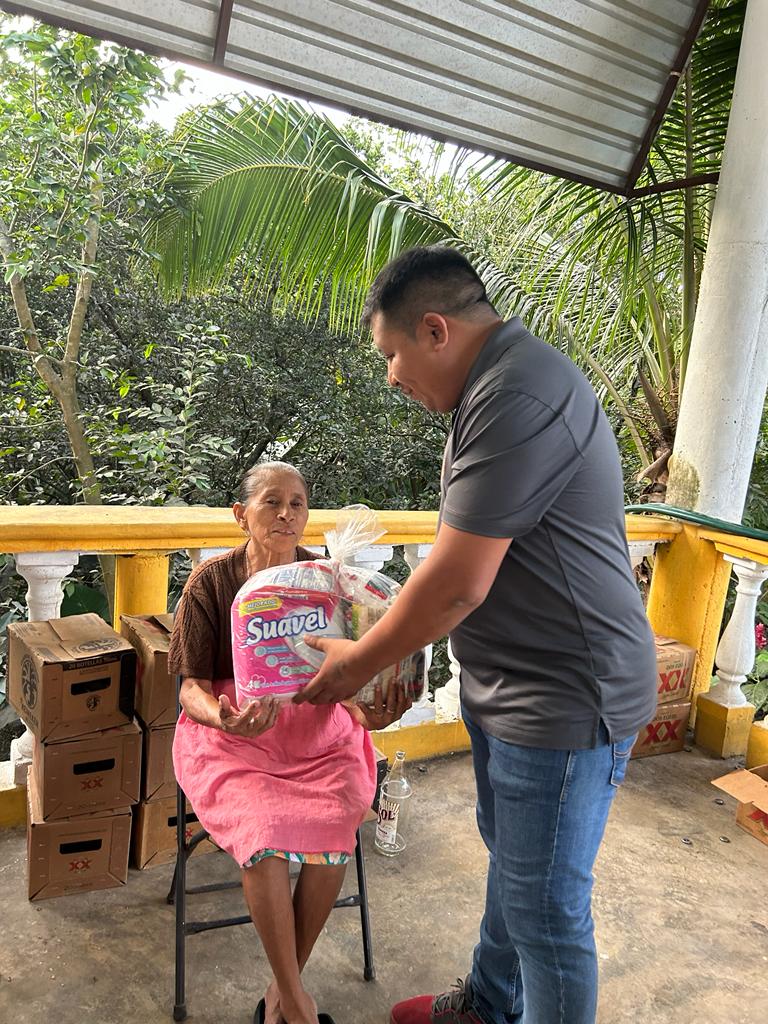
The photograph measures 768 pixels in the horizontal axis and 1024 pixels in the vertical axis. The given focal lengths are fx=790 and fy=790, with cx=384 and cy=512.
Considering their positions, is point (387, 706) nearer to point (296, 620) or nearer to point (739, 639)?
point (296, 620)

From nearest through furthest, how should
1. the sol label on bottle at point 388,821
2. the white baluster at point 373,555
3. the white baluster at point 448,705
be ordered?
1. the sol label on bottle at point 388,821
2. the white baluster at point 373,555
3. the white baluster at point 448,705

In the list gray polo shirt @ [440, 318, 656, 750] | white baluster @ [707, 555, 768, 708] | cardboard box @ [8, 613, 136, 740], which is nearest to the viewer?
gray polo shirt @ [440, 318, 656, 750]

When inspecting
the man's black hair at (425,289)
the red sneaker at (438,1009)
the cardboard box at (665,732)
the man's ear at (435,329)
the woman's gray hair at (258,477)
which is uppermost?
the man's black hair at (425,289)

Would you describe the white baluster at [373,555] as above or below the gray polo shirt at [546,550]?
below

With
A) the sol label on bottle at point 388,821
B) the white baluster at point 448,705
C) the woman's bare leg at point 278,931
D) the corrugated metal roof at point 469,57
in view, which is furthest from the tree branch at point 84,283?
the woman's bare leg at point 278,931

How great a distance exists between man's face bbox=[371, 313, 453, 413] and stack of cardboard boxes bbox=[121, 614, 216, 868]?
1.26m

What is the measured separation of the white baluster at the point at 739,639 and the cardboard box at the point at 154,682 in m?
2.38

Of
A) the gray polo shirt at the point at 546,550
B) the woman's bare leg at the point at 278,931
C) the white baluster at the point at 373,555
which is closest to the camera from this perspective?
the gray polo shirt at the point at 546,550

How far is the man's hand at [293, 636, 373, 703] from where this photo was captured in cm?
146

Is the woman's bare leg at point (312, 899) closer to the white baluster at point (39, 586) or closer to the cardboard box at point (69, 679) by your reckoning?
the cardboard box at point (69, 679)

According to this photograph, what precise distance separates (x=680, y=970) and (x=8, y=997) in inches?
69.1

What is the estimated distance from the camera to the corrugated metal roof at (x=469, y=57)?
2525mm

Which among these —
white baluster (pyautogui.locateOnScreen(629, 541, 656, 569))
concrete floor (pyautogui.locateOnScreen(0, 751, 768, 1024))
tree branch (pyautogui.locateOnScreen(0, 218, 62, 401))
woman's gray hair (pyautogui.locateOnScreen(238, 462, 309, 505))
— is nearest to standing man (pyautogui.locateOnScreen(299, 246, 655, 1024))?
woman's gray hair (pyautogui.locateOnScreen(238, 462, 309, 505))

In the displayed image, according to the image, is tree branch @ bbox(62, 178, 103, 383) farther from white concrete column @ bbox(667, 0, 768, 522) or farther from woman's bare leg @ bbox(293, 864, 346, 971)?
woman's bare leg @ bbox(293, 864, 346, 971)
